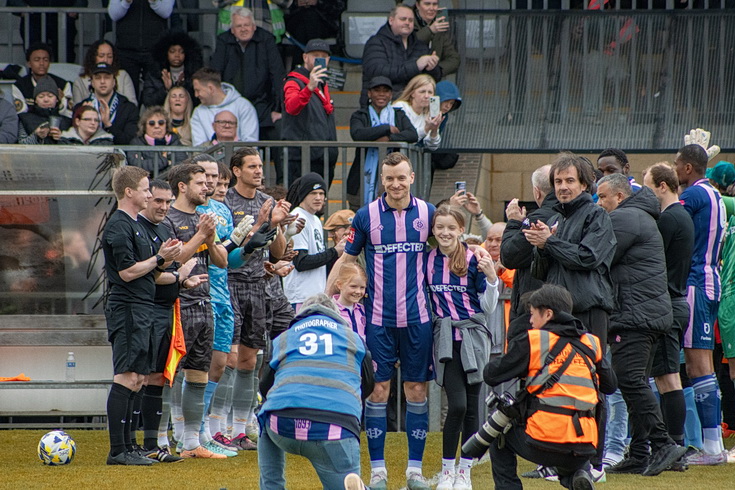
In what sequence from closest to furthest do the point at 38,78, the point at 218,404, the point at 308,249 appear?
the point at 218,404 < the point at 308,249 < the point at 38,78

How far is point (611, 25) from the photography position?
12.2 metres

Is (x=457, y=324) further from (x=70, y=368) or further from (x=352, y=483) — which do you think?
(x=70, y=368)

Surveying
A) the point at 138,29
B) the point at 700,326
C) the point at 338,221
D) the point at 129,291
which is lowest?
the point at 700,326

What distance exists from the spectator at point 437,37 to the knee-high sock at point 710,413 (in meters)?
5.03

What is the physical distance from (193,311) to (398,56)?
463 cm

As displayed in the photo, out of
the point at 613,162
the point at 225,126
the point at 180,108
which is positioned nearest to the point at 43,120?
the point at 180,108

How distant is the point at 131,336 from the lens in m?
7.45

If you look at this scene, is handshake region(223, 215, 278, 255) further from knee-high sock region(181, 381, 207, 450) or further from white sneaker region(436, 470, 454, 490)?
white sneaker region(436, 470, 454, 490)

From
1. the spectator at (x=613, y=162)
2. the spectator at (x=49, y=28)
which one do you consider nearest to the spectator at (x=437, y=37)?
the spectator at (x=613, y=162)

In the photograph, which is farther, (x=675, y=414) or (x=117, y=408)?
(x=675, y=414)

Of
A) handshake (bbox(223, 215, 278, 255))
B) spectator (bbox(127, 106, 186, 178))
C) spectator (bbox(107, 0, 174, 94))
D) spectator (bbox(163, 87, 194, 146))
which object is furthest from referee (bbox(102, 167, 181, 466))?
spectator (bbox(107, 0, 174, 94))

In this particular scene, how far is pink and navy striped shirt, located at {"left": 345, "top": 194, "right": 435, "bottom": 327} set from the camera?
7219 mm

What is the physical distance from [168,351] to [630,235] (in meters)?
3.18

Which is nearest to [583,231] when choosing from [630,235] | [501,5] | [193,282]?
[630,235]
